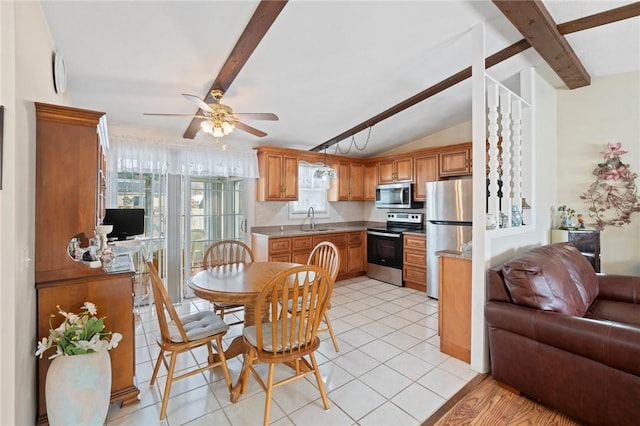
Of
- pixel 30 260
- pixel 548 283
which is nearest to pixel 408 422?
pixel 548 283

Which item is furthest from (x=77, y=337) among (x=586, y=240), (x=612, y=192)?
(x=612, y=192)

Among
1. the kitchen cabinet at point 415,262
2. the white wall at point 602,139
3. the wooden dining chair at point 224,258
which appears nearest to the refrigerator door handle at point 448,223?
the kitchen cabinet at point 415,262

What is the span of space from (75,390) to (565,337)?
108 inches

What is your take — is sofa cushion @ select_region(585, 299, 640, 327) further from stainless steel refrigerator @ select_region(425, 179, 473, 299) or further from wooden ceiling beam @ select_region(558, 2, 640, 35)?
wooden ceiling beam @ select_region(558, 2, 640, 35)

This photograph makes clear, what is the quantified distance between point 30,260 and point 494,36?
12.2 feet

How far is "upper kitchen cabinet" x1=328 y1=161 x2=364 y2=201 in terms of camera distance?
5430 millimetres

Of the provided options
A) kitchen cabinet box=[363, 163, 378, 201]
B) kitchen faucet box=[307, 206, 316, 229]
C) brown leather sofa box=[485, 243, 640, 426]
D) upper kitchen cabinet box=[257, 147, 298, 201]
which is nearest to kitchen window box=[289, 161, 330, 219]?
kitchen faucet box=[307, 206, 316, 229]

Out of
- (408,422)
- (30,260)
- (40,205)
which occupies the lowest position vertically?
(408,422)

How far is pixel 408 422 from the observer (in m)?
1.78

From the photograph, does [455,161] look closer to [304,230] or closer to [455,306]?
[455,306]

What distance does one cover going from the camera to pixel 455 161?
428cm

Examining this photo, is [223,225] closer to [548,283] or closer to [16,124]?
[16,124]

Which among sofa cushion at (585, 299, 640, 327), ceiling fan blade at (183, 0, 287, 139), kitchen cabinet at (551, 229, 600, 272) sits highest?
ceiling fan blade at (183, 0, 287, 139)

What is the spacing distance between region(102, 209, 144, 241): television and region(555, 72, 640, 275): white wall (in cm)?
525
